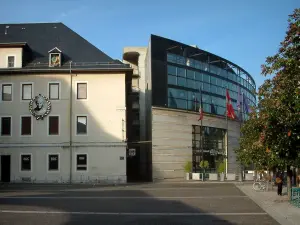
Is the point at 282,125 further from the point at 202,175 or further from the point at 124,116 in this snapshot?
the point at 202,175

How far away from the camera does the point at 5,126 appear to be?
4022cm

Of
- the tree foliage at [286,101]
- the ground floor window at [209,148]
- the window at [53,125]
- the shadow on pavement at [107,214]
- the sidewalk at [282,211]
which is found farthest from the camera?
the ground floor window at [209,148]

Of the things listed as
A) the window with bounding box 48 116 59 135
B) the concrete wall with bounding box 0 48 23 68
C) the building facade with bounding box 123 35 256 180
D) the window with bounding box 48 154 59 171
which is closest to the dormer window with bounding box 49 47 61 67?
the concrete wall with bounding box 0 48 23 68

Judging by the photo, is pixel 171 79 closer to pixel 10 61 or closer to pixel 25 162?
pixel 10 61

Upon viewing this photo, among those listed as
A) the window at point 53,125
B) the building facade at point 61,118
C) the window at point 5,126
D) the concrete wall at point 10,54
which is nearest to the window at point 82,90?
the building facade at point 61,118

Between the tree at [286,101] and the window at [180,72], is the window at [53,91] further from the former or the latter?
the tree at [286,101]

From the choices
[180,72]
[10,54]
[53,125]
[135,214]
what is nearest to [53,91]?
[53,125]

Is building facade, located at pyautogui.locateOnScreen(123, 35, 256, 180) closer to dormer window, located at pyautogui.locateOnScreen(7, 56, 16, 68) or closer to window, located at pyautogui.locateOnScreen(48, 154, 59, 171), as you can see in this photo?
window, located at pyautogui.locateOnScreen(48, 154, 59, 171)

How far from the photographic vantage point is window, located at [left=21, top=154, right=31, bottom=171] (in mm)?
39400

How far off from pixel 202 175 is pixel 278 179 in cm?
2085

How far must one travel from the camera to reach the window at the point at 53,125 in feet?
131

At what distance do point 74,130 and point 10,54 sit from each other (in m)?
9.51

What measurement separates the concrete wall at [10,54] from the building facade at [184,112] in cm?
1424

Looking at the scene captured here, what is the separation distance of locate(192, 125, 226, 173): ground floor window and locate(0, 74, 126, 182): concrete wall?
12165mm
